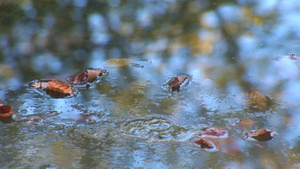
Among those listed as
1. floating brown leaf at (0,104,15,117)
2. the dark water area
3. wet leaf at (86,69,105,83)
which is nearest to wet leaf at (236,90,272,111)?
the dark water area

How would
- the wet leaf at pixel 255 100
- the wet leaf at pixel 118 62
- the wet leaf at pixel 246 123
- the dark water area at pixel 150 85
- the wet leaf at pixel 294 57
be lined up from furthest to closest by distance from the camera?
the wet leaf at pixel 294 57 < the wet leaf at pixel 118 62 < the wet leaf at pixel 255 100 < the wet leaf at pixel 246 123 < the dark water area at pixel 150 85

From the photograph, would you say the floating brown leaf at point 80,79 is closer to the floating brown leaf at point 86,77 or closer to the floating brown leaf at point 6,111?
the floating brown leaf at point 86,77

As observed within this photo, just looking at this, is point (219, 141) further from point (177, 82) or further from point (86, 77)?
point (86, 77)

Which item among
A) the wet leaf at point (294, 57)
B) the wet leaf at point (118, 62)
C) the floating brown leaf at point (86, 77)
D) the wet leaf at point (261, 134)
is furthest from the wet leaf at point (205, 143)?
the wet leaf at point (294, 57)

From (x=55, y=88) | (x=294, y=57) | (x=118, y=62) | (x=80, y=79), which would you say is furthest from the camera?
(x=294, y=57)

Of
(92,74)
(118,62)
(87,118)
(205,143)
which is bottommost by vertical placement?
(205,143)

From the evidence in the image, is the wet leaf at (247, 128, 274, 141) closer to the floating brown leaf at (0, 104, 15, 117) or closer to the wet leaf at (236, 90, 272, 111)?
the wet leaf at (236, 90, 272, 111)

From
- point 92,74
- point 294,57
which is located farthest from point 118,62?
point 294,57
